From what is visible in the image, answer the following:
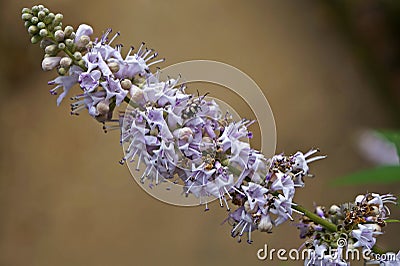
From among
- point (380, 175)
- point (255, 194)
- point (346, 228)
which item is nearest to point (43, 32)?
point (255, 194)

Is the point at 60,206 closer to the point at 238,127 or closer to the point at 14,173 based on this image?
the point at 14,173

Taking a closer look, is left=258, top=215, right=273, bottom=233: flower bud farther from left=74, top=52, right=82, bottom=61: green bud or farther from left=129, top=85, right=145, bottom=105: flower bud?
left=74, top=52, right=82, bottom=61: green bud

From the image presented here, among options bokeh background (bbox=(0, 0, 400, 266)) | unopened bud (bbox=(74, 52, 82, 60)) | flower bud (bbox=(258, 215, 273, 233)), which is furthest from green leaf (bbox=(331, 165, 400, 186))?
bokeh background (bbox=(0, 0, 400, 266))

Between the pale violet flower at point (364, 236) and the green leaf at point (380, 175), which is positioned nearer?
the pale violet flower at point (364, 236)

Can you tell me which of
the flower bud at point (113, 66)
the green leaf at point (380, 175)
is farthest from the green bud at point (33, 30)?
the green leaf at point (380, 175)

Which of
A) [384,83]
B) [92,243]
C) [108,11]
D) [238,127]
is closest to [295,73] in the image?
[384,83]

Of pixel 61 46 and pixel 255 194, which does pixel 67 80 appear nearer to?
pixel 61 46

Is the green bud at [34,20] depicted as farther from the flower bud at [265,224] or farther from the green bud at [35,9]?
the flower bud at [265,224]
